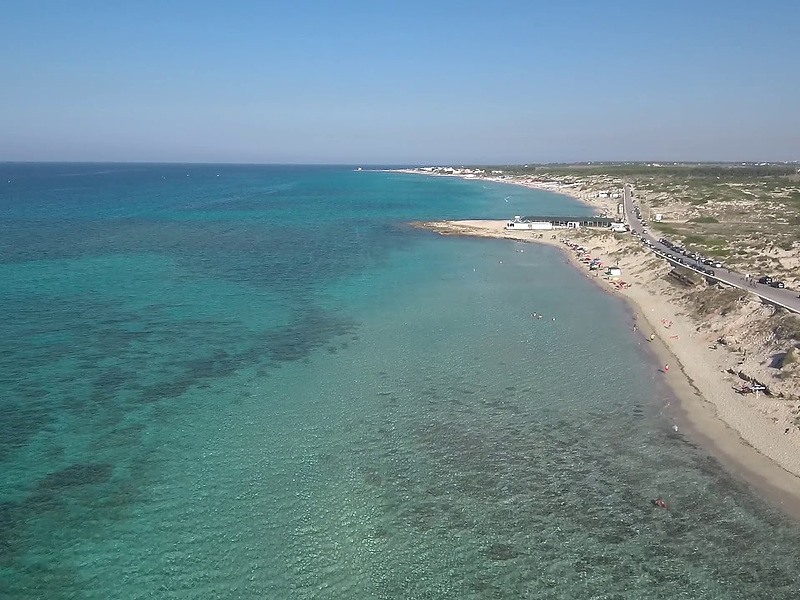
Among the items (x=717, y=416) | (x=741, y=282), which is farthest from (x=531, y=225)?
(x=717, y=416)

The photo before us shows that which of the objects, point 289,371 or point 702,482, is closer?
point 702,482

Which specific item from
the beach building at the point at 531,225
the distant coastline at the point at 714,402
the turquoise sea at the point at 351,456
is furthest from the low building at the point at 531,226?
the turquoise sea at the point at 351,456

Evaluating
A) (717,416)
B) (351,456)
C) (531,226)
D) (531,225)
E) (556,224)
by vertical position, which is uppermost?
(556,224)

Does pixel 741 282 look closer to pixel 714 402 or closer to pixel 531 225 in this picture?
pixel 714 402

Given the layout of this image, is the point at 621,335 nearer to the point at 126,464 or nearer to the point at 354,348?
the point at 354,348

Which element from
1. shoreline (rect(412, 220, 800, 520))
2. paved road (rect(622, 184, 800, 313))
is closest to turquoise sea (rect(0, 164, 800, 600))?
shoreline (rect(412, 220, 800, 520))

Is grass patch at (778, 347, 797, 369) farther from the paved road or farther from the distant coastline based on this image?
the paved road

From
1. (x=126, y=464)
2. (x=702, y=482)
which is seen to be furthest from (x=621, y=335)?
(x=126, y=464)
